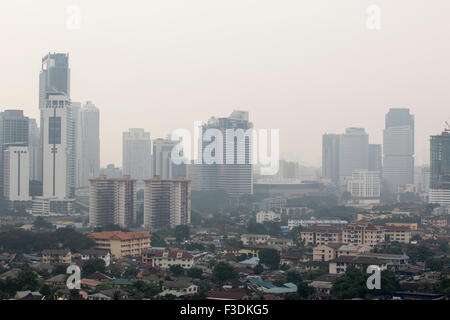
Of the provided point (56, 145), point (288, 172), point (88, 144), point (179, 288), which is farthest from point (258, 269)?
point (88, 144)

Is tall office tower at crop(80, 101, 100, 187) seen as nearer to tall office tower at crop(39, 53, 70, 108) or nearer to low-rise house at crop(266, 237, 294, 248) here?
tall office tower at crop(39, 53, 70, 108)

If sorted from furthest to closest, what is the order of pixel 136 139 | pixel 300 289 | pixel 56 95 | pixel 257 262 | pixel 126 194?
pixel 136 139
pixel 56 95
pixel 126 194
pixel 257 262
pixel 300 289

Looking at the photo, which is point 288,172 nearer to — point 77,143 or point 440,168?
point 440,168

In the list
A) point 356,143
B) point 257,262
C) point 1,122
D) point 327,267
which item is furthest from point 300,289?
point 356,143

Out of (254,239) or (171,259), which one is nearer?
(171,259)

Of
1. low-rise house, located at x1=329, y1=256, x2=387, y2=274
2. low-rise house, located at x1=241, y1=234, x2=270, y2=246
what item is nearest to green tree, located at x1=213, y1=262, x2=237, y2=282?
low-rise house, located at x1=329, y1=256, x2=387, y2=274
